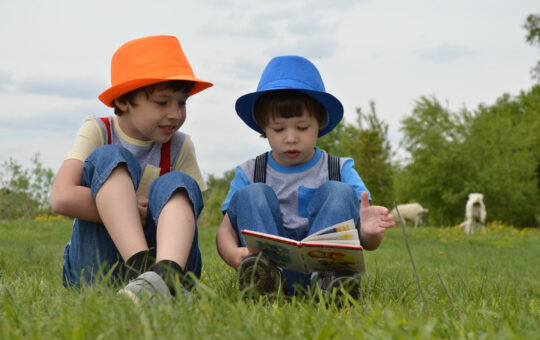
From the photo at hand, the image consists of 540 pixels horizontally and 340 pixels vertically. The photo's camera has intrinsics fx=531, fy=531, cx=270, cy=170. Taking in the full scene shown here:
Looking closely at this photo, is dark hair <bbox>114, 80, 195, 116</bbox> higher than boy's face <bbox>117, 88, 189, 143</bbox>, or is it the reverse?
dark hair <bbox>114, 80, 195, 116</bbox>

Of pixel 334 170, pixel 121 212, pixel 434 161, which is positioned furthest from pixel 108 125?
pixel 434 161

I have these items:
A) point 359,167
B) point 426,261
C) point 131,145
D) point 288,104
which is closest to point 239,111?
point 288,104

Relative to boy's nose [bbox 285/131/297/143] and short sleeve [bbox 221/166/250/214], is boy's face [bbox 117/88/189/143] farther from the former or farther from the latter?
boy's nose [bbox 285/131/297/143]

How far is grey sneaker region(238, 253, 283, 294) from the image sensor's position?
2.24 meters

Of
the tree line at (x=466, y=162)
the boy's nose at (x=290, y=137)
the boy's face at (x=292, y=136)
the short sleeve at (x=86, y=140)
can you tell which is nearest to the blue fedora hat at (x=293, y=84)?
the boy's face at (x=292, y=136)

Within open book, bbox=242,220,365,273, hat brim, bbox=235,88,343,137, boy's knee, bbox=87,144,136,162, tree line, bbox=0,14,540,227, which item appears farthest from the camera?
tree line, bbox=0,14,540,227

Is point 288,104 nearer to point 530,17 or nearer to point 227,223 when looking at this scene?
point 227,223

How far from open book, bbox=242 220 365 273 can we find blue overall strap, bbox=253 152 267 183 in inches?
26.3

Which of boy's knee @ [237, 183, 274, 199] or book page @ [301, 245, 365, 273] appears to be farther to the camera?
boy's knee @ [237, 183, 274, 199]

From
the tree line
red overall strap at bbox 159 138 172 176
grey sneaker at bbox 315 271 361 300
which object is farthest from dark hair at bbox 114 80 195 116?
the tree line

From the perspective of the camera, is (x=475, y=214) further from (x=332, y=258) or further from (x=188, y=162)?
(x=332, y=258)

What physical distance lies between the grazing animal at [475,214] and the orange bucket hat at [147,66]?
548 inches

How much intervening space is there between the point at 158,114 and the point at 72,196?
1.96 ft

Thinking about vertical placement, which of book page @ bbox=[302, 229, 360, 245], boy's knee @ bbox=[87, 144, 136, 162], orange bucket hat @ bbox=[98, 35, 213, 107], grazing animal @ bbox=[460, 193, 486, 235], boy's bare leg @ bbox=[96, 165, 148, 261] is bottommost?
grazing animal @ bbox=[460, 193, 486, 235]
